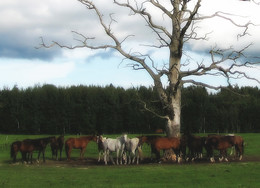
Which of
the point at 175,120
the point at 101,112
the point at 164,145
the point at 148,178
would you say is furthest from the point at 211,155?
the point at 101,112

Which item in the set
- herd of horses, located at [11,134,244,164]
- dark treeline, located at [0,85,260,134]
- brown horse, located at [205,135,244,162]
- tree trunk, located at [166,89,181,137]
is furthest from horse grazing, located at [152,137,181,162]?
dark treeline, located at [0,85,260,134]

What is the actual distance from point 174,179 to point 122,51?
39.2ft

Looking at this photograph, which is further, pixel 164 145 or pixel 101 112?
pixel 101 112

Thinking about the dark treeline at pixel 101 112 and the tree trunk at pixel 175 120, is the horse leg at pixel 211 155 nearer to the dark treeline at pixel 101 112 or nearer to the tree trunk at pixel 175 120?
the tree trunk at pixel 175 120

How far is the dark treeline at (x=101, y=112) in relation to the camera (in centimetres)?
7125

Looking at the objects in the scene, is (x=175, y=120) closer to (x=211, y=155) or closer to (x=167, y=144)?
(x=167, y=144)

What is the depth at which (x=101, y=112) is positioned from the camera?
7275 cm

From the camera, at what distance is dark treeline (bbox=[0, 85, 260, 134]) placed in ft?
234

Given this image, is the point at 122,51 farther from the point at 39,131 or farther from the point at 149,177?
the point at 39,131

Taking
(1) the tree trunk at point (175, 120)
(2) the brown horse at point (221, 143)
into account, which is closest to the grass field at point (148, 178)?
(2) the brown horse at point (221, 143)

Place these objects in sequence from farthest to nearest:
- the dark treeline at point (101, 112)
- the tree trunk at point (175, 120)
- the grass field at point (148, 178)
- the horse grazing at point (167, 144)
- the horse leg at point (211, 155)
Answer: the dark treeline at point (101, 112) → the tree trunk at point (175, 120) → the horse grazing at point (167, 144) → the horse leg at point (211, 155) → the grass field at point (148, 178)

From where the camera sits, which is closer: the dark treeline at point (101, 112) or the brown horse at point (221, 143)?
the brown horse at point (221, 143)

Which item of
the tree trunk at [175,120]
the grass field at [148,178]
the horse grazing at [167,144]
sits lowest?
the grass field at [148,178]

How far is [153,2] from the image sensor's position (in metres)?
26.0
